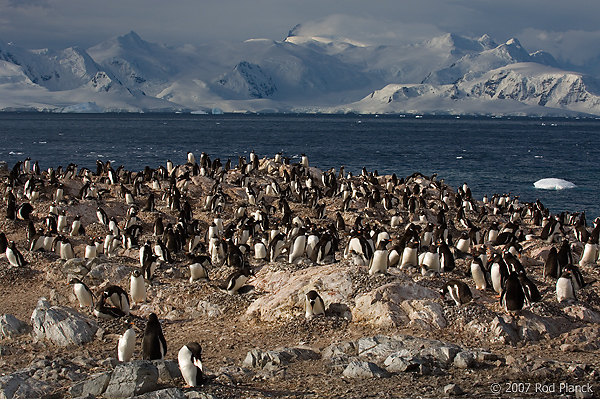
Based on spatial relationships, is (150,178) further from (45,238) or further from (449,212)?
(449,212)

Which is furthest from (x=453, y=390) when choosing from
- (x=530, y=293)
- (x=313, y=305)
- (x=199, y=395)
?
(x=530, y=293)

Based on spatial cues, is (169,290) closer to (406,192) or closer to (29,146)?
(406,192)

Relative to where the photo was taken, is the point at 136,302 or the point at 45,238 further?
the point at 45,238

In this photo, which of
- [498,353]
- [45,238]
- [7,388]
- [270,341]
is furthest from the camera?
[45,238]

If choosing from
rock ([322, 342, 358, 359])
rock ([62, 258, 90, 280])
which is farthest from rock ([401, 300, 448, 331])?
rock ([62, 258, 90, 280])

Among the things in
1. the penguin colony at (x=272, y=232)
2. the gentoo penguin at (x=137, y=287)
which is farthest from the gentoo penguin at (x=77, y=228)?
the gentoo penguin at (x=137, y=287)

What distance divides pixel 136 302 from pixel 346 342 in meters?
5.33

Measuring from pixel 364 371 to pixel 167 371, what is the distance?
8.18 feet

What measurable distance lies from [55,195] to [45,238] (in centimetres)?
589

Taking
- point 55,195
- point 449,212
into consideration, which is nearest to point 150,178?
point 55,195

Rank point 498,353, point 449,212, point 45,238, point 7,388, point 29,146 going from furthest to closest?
point 29,146
point 449,212
point 45,238
point 498,353
point 7,388

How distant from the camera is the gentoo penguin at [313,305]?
31.8 feet

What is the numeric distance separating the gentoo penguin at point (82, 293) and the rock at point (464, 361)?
7.33 meters

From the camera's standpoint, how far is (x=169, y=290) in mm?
12094
